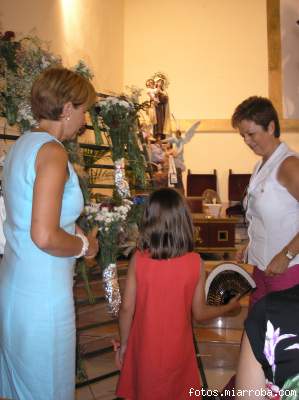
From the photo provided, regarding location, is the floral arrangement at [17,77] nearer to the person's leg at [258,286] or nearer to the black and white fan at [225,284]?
the black and white fan at [225,284]

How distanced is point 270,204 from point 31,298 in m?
1.15

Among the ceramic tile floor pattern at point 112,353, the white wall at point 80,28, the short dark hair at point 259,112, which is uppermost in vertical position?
the white wall at point 80,28

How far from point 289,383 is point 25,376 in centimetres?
100

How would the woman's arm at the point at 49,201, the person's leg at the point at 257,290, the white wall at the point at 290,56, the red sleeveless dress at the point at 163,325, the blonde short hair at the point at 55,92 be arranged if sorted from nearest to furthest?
the woman's arm at the point at 49,201 → the blonde short hair at the point at 55,92 → the red sleeveless dress at the point at 163,325 → the person's leg at the point at 257,290 → the white wall at the point at 290,56

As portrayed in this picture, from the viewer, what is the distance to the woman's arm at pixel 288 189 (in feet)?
6.10

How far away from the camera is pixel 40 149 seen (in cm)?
136

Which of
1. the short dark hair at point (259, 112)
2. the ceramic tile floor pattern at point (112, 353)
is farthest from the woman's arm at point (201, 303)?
the ceramic tile floor pattern at point (112, 353)

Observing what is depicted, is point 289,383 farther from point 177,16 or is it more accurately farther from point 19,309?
point 177,16

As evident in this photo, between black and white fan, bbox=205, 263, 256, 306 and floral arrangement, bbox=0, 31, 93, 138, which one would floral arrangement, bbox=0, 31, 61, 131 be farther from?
black and white fan, bbox=205, 263, 256, 306

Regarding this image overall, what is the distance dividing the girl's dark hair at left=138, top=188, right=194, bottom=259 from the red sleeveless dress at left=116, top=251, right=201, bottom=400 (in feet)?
0.12

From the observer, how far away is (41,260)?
4.48 ft

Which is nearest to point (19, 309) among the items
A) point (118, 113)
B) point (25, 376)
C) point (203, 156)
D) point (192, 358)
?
point (25, 376)

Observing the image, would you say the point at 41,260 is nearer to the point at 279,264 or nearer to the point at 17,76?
the point at 279,264

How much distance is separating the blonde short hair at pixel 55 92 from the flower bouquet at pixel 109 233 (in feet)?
3.76
